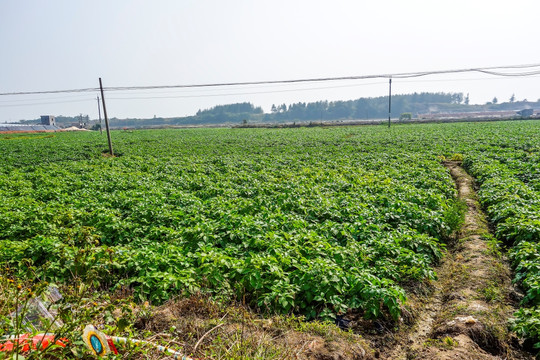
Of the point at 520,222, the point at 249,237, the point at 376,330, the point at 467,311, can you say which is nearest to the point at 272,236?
the point at 249,237

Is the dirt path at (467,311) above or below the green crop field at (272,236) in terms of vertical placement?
below

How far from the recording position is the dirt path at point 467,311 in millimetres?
4480

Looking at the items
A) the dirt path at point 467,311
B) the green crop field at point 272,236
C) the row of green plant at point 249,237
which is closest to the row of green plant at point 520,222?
the green crop field at point 272,236

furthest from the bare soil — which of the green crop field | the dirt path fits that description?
the green crop field

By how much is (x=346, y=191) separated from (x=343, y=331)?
7823 mm

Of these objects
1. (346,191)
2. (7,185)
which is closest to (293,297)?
(346,191)

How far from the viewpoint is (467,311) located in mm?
5258

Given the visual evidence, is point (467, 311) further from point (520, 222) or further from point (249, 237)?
point (249, 237)

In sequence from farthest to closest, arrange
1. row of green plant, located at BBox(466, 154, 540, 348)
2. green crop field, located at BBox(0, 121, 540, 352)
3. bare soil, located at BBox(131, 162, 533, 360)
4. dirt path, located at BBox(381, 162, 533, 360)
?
green crop field, located at BBox(0, 121, 540, 352) < row of green plant, located at BBox(466, 154, 540, 348) < dirt path, located at BBox(381, 162, 533, 360) < bare soil, located at BBox(131, 162, 533, 360)

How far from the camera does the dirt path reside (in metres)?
4.48

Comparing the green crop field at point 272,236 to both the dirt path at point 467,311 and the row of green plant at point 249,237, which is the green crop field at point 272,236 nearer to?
the row of green plant at point 249,237

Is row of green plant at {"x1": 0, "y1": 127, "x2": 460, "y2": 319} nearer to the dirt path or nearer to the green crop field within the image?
the green crop field

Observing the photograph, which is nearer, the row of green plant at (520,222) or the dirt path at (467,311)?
the dirt path at (467,311)

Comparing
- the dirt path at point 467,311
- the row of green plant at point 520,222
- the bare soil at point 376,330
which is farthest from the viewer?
the row of green plant at point 520,222
